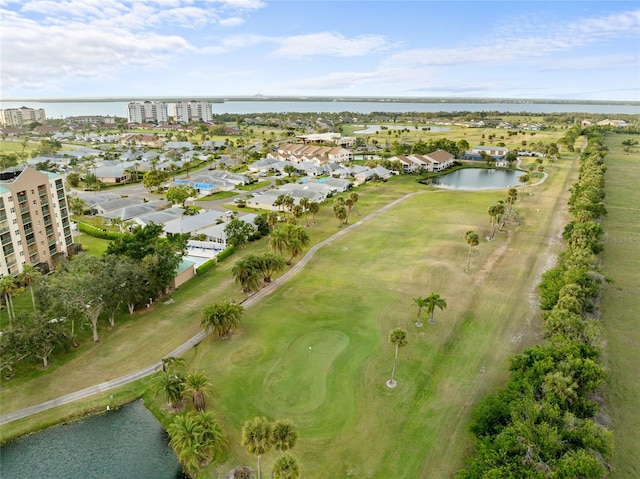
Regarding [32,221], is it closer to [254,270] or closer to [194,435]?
[254,270]

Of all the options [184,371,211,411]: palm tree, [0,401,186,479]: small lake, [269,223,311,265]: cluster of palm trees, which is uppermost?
[269,223,311,265]: cluster of palm trees

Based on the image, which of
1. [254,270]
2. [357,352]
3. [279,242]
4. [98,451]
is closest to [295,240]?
[279,242]

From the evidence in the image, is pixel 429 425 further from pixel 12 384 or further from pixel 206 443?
pixel 12 384

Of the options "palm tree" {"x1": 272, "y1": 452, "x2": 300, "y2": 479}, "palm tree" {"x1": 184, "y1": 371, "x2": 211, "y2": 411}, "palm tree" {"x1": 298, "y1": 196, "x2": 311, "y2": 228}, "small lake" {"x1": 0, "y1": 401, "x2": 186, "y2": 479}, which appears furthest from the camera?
"palm tree" {"x1": 298, "y1": 196, "x2": 311, "y2": 228}

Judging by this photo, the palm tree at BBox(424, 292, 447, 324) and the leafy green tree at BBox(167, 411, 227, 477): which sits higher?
the palm tree at BBox(424, 292, 447, 324)

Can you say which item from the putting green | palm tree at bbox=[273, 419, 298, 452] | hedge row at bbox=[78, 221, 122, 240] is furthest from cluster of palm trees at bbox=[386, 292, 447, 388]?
hedge row at bbox=[78, 221, 122, 240]

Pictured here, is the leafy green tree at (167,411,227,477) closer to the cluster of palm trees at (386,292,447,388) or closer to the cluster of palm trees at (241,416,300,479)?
the cluster of palm trees at (241,416,300,479)

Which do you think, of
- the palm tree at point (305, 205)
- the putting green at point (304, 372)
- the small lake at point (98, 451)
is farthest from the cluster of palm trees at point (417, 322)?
the palm tree at point (305, 205)
